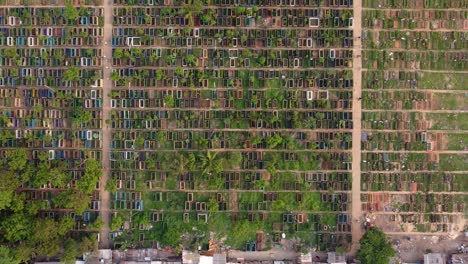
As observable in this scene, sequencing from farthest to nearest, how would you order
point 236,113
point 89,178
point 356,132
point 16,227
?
point 356,132, point 236,113, point 89,178, point 16,227

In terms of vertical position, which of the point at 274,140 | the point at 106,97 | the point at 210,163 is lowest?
the point at 210,163

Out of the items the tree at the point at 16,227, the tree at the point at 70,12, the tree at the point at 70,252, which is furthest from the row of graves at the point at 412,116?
the tree at the point at 16,227

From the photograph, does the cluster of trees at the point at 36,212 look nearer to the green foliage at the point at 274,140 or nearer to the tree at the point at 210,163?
the tree at the point at 210,163

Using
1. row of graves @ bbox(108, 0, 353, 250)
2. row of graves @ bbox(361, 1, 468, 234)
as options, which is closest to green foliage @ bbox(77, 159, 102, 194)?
row of graves @ bbox(108, 0, 353, 250)

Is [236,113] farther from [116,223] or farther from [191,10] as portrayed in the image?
[116,223]

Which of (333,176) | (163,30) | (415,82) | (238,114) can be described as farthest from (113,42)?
(415,82)

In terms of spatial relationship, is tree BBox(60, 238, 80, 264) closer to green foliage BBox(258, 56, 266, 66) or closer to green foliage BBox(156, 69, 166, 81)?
green foliage BBox(156, 69, 166, 81)

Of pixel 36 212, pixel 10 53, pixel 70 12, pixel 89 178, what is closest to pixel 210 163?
pixel 89 178

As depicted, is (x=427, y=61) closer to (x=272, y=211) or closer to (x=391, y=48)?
(x=391, y=48)
